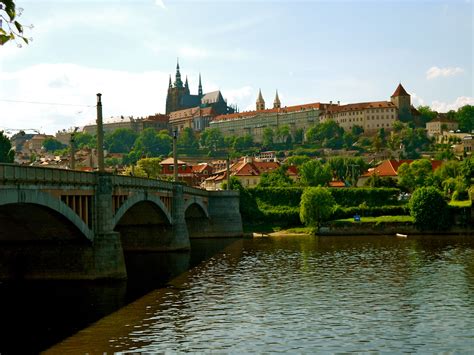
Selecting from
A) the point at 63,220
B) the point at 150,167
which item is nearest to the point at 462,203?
the point at 150,167

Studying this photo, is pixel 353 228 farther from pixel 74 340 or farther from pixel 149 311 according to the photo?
pixel 74 340

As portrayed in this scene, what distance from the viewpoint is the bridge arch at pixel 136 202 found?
5150cm

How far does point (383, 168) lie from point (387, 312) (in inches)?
4945

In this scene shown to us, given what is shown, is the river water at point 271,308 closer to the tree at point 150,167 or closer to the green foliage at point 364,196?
the green foliage at point 364,196

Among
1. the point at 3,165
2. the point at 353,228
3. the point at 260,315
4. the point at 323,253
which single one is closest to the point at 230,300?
the point at 260,315

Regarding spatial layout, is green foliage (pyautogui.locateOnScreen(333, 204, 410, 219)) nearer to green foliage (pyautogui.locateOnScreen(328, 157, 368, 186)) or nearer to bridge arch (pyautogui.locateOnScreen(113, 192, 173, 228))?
bridge arch (pyautogui.locateOnScreen(113, 192, 173, 228))

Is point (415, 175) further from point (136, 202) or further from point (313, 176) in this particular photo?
point (136, 202)

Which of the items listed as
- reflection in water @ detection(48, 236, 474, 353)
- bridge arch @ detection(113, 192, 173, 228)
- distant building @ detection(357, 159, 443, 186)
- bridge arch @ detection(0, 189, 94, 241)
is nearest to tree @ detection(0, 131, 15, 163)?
bridge arch @ detection(113, 192, 173, 228)

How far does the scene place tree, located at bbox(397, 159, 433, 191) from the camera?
13238 centimetres

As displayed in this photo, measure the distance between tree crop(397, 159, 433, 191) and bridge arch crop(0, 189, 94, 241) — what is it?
97.2 metres

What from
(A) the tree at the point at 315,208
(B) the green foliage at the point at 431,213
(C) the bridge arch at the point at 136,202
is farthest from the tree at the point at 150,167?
(C) the bridge arch at the point at 136,202

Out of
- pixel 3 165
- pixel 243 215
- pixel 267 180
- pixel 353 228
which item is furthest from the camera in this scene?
pixel 267 180

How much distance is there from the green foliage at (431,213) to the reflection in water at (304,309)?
3311 centimetres

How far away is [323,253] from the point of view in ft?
233
